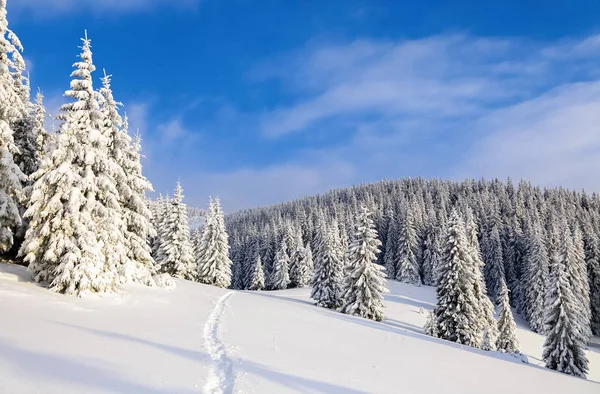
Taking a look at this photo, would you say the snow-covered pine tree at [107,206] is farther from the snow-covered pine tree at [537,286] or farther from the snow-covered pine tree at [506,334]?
the snow-covered pine tree at [537,286]

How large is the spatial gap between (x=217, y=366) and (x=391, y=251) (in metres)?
85.7

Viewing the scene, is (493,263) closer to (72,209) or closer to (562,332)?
(562,332)

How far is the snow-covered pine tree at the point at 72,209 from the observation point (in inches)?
687

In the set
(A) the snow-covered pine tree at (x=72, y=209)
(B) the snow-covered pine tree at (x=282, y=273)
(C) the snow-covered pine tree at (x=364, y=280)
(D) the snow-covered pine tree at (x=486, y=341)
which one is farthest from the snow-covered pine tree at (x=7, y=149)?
(B) the snow-covered pine tree at (x=282, y=273)

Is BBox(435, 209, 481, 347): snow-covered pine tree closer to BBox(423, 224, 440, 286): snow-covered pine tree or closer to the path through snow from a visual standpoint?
the path through snow

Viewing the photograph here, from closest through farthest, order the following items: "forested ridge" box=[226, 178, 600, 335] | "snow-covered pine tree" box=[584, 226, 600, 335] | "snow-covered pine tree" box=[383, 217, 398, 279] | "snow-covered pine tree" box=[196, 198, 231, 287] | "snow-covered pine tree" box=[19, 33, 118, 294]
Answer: "snow-covered pine tree" box=[19, 33, 118, 294] < "snow-covered pine tree" box=[196, 198, 231, 287] < "forested ridge" box=[226, 178, 600, 335] < "snow-covered pine tree" box=[584, 226, 600, 335] < "snow-covered pine tree" box=[383, 217, 398, 279]

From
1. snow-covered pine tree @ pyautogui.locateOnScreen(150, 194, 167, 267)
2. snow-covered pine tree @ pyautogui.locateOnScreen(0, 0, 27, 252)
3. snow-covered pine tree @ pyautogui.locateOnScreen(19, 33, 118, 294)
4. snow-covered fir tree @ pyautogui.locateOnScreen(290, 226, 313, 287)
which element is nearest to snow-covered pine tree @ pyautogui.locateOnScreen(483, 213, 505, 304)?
snow-covered fir tree @ pyautogui.locateOnScreen(290, 226, 313, 287)

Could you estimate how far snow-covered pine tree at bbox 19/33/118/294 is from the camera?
687 inches

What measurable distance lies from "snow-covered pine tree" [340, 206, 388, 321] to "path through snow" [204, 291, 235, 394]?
21904 mm

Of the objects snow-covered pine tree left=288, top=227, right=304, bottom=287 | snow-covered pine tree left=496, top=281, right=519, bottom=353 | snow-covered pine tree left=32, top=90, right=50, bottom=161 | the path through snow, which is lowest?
snow-covered pine tree left=496, top=281, right=519, bottom=353

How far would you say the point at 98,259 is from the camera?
18.2 metres

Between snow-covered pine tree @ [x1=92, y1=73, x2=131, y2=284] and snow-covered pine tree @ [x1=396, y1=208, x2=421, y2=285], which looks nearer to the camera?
snow-covered pine tree @ [x1=92, y1=73, x2=131, y2=284]

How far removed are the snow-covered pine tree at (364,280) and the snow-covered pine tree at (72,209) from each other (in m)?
23.2

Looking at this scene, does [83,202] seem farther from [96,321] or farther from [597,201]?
[597,201]
